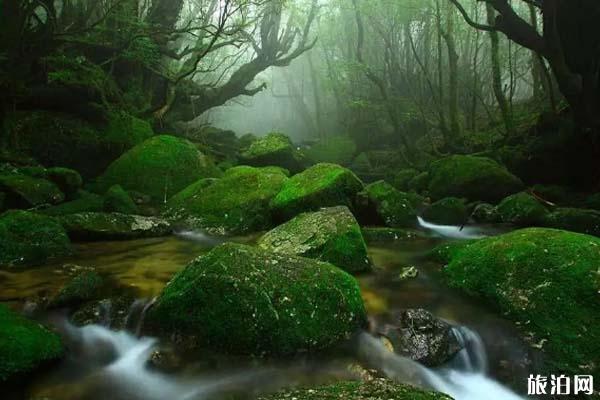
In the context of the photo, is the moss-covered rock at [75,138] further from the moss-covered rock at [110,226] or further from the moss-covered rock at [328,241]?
the moss-covered rock at [328,241]

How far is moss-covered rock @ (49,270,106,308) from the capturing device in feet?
13.4

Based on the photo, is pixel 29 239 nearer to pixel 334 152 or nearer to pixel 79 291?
pixel 79 291

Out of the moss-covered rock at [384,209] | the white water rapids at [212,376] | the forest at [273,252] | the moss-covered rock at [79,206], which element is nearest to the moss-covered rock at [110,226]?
the forest at [273,252]

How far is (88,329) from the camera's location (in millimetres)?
3801

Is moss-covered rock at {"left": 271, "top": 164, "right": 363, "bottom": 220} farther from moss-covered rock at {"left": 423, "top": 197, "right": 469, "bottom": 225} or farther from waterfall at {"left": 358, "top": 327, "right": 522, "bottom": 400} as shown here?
waterfall at {"left": 358, "top": 327, "right": 522, "bottom": 400}

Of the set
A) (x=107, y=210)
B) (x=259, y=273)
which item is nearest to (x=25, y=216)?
(x=107, y=210)

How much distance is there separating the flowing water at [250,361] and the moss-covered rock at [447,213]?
4.21 m

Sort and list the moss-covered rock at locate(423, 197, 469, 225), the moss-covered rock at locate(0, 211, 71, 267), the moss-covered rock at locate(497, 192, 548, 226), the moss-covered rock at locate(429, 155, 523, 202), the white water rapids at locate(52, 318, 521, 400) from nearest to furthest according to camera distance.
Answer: the white water rapids at locate(52, 318, 521, 400) < the moss-covered rock at locate(0, 211, 71, 267) < the moss-covered rock at locate(497, 192, 548, 226) < the moss-covered rock at locate(423, 197, 469, 225) < the moss-covered rock at locate(429, 155, 523, 202)

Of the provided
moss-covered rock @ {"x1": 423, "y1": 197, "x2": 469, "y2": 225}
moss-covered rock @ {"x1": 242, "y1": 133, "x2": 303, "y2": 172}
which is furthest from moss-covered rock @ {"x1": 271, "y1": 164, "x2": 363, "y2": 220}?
moss-covered rock @ {"x1": 242, "y1": 133, "x2": 303, "y2": 172}

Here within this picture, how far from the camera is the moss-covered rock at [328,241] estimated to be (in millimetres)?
5359

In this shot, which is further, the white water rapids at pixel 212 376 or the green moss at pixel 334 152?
the green moss at pixel 334 152

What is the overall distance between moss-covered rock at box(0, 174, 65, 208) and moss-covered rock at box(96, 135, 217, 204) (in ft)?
5.77

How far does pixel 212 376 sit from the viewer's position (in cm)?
327

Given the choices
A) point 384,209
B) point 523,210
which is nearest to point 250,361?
Answer: point 384,209
